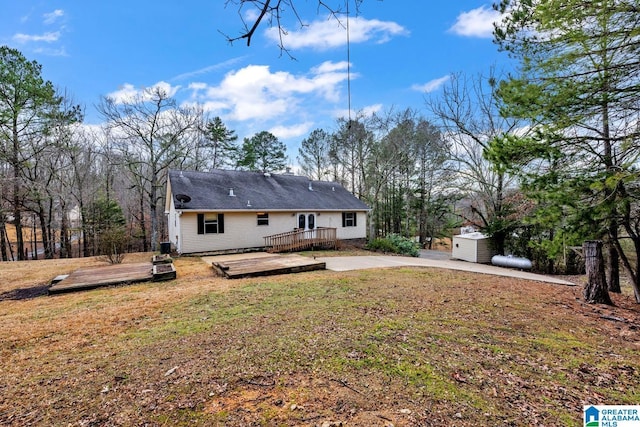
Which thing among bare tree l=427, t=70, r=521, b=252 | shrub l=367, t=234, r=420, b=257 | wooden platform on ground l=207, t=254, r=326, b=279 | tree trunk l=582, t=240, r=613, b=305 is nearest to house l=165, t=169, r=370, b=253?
shrub l=367, t=234, r=420, b=257

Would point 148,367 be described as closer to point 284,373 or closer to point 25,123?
point 284,373

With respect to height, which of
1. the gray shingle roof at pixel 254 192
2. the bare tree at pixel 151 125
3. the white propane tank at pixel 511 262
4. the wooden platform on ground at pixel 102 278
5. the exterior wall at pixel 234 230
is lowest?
the white propane tank at pixel 511 262

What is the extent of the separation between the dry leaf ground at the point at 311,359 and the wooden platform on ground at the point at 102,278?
25.3 inches

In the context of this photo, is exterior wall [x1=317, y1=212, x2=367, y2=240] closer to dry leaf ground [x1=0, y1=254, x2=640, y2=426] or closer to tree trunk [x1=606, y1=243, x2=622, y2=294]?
dry leaf ground [x1=0, y1=254, x2=640, y2=426]

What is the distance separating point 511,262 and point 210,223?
15.4m

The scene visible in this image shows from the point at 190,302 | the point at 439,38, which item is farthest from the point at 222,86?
the point at 190,302

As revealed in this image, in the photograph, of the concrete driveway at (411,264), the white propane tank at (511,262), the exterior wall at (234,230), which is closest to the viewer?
the concrete driveway at (411,264)

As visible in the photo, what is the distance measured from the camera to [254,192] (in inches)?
657

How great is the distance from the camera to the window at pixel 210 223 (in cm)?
1407

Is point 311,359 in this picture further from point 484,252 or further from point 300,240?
point 484,252

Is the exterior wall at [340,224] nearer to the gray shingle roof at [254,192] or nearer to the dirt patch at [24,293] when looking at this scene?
the gray shingle roof at [254,192]

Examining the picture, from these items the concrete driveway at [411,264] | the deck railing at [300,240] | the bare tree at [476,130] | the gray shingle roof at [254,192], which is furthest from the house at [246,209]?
the bare tree at [476,130]

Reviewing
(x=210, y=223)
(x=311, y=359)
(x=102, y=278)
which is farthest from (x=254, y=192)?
(x=311, y=359)

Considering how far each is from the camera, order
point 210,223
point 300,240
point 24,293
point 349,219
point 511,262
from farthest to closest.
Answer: point 349,219 → point 300,240 → point 210,223 → point 511,262 → point 24,293
